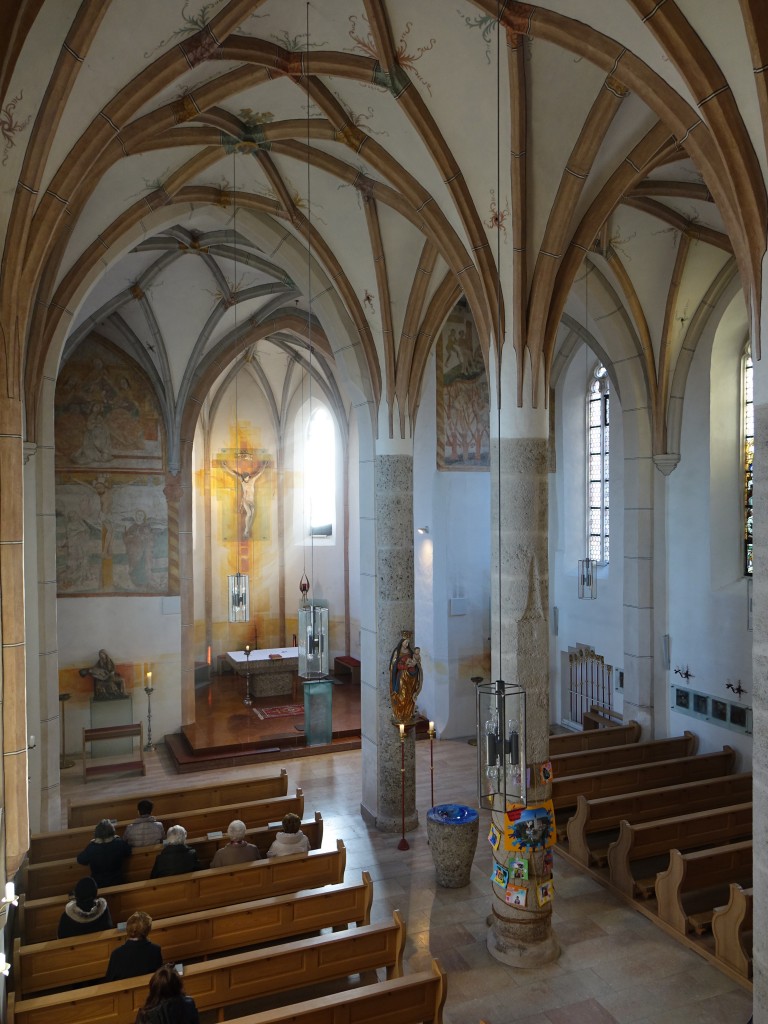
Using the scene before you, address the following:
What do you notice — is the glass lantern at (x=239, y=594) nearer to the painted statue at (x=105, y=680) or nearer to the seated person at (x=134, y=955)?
the painted statue at (x=105, y=680)

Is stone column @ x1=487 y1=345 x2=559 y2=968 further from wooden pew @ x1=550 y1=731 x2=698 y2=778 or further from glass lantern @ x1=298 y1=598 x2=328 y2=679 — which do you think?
wooden pew @ x1=550 y1=731 x2=698 y2=778

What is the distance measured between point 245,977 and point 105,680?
429 inches

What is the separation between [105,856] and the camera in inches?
320

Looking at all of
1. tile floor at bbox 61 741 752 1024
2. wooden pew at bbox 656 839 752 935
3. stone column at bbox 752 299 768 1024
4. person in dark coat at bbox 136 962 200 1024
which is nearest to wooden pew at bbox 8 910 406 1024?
tile floor at bbox 61 741 752 1024

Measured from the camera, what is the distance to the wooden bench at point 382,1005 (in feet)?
19.2

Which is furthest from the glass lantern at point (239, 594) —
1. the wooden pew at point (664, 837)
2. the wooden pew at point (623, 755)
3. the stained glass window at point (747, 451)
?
the stained glass window at point (747, 451)

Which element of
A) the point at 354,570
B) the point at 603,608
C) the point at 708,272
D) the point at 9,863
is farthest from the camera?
the point at 354,570

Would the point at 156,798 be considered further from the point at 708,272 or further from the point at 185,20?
the point at 708,272

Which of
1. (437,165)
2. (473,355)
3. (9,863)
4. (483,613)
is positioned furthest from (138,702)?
(437,165)

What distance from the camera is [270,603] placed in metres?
23.2

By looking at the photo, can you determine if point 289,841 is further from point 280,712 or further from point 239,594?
point 280,712

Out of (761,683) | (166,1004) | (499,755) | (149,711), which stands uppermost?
(761,683)

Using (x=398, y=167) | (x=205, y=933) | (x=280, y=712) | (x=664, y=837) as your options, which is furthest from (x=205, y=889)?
(x=280, y=712)

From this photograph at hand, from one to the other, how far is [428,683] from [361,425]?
22.8 feet
